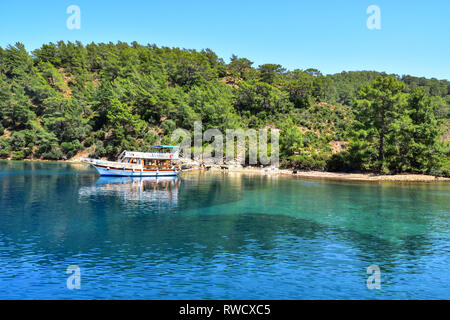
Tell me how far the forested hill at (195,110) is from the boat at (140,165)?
26.0m

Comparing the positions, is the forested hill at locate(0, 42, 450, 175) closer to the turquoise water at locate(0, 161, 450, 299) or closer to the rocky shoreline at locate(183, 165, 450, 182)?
the rocky shoreline at locate(183, 165, 450, 182)

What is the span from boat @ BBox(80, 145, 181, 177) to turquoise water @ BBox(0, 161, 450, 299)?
19985mm

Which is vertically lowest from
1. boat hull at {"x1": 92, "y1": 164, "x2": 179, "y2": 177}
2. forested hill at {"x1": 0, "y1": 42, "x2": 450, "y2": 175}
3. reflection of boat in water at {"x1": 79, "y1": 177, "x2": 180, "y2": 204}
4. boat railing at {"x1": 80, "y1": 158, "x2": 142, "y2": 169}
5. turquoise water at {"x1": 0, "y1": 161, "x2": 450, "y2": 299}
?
turquoise water at {"x1": 0, "y1": 161, "x2": 450, "y2": 299}

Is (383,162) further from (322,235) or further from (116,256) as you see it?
(116,256)

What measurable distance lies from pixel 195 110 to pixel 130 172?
135 ft

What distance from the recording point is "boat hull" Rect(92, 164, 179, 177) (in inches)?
2576

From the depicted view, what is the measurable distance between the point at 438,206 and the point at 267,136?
56809 millimetres

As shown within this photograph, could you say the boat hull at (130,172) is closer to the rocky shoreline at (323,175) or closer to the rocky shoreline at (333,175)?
the rocky shoreline at (323,175)

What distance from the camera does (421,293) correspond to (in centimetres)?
1709

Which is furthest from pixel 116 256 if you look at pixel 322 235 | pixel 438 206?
pixel 438 206

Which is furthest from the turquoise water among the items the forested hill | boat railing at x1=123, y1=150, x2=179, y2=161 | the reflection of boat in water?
the forested hill
